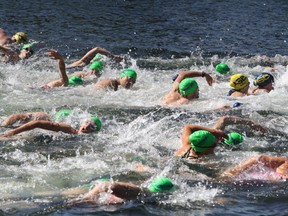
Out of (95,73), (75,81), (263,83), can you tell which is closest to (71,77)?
(75,81)

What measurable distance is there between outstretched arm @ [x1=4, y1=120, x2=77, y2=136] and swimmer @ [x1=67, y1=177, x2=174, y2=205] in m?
2.91

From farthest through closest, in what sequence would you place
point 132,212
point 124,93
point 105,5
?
point 105,5, point 124,93, point 132,212

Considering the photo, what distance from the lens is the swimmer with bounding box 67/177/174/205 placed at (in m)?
8.42

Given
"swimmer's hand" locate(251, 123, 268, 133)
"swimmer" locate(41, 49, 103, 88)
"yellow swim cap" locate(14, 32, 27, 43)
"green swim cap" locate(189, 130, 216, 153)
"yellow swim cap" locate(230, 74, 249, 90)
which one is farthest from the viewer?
"yellow swim cap" locate(14, 32, 27, 43)

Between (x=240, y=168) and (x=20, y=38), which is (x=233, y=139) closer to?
(x=240, y=168)

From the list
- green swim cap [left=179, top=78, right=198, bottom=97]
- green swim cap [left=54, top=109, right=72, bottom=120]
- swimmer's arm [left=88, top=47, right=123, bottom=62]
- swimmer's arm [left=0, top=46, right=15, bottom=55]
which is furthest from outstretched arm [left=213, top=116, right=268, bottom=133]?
swimmer's arm [left=0, top=46, right=15, bottom=55]

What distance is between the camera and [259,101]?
14.2 meters

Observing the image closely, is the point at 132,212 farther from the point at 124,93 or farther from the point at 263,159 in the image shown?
the point at 124,93

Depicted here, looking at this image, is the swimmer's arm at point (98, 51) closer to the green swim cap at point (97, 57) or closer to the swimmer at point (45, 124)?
the green swim cap at point (97, 57)

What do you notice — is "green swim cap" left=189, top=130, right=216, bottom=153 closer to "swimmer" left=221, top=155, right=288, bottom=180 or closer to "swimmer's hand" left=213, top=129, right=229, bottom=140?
"swimmer's hand" left=213, top=129, right=229, bottom=140

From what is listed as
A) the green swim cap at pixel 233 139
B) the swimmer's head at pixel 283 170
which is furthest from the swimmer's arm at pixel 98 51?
the swimmer's head at pixel 283 170

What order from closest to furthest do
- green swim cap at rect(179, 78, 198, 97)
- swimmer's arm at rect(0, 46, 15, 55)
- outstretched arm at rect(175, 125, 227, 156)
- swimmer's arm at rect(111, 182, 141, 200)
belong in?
swimmer's arm at rect(111, 182, 141, 200), outstretched arm at rect(175, 125, 227, 156), green swim cap at rect(179, 78, 198, 97), swimmer's arm at rect(0, 46, 15, 55)

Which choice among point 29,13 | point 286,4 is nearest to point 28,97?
point 29,13

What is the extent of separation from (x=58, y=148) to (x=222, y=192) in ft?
11.1
